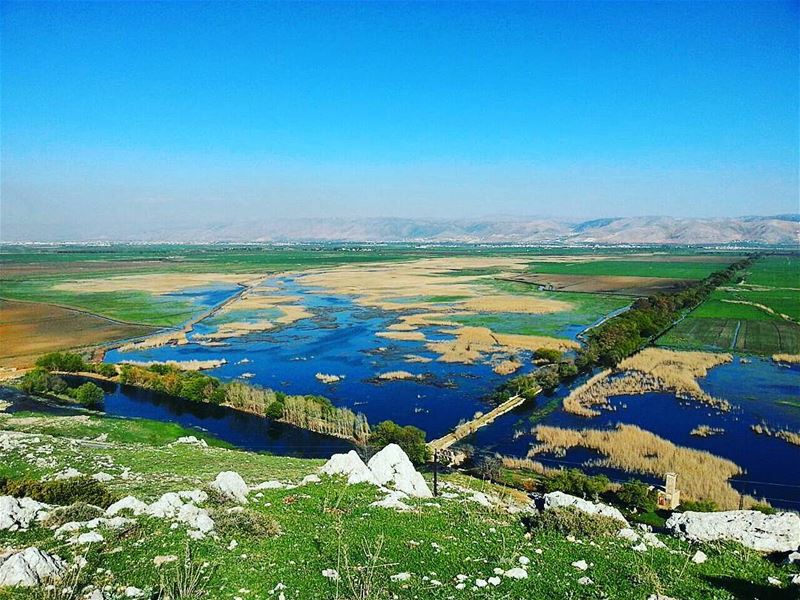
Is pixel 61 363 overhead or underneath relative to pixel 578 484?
overhead

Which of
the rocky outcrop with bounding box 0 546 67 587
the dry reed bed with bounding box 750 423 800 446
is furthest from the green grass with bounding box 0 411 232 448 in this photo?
the dry reed bed with bounding box 750 423 800 446

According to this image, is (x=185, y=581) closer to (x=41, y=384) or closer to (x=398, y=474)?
(x=398, y=474)

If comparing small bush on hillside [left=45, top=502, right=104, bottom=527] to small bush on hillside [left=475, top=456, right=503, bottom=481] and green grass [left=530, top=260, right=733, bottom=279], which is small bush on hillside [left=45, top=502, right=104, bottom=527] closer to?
small bush on hillside [left=475, top=456, right=503, bottom=481]

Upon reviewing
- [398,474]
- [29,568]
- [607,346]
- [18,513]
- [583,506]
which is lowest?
[607,346]

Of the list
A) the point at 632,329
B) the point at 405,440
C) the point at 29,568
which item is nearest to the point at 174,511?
the point at 29,568

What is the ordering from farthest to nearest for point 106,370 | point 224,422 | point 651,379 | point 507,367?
point 507,367
point 106,370
point 651,379
point 224,422

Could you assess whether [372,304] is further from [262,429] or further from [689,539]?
[689,539]
